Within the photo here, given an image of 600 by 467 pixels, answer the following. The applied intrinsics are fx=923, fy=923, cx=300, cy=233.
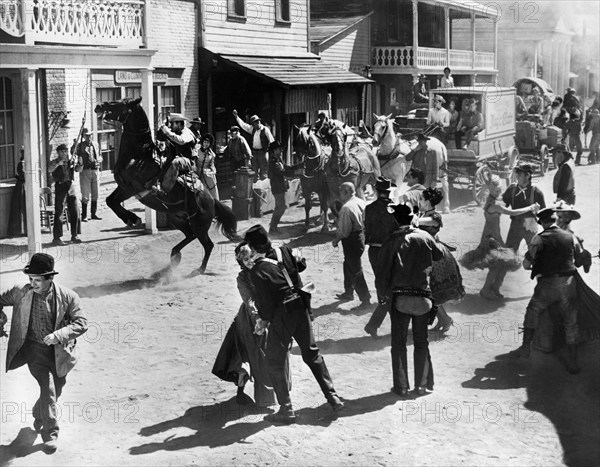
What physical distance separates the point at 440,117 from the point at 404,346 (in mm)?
11969

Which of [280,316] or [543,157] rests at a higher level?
[543,157]

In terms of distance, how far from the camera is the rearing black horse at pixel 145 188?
43.0 ft

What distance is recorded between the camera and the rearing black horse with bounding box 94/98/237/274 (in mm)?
13109

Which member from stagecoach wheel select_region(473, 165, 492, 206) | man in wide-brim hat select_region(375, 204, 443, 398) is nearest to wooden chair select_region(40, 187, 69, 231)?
man in wide-brim hat select_region(375, 204, 443, 398)

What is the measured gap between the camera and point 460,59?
3372 centimetres

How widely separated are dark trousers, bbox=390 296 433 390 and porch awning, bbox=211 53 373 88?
12.6 metres

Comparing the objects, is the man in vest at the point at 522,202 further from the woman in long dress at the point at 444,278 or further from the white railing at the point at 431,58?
the white railing at the point at 431,58

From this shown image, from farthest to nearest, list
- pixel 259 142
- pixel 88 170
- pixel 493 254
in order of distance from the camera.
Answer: pixel 259 142 < pixel 88 170 < pixel 493 254

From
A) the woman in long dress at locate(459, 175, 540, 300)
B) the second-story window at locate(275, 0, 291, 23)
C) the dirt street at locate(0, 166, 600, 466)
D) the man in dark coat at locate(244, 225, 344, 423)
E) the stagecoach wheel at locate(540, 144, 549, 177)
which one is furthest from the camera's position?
the stagecoach wheel at locate(540, 144, 549, 177)

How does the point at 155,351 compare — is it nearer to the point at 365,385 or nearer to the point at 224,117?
the point at 365,385

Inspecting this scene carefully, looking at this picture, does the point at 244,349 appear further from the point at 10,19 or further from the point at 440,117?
the point at 440,117

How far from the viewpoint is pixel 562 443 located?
807cm

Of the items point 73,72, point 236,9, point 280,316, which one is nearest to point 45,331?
point 280,316

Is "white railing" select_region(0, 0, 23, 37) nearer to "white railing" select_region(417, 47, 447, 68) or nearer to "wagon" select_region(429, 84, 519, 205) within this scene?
"wagon" select_region(429, 84, 519, 205)
